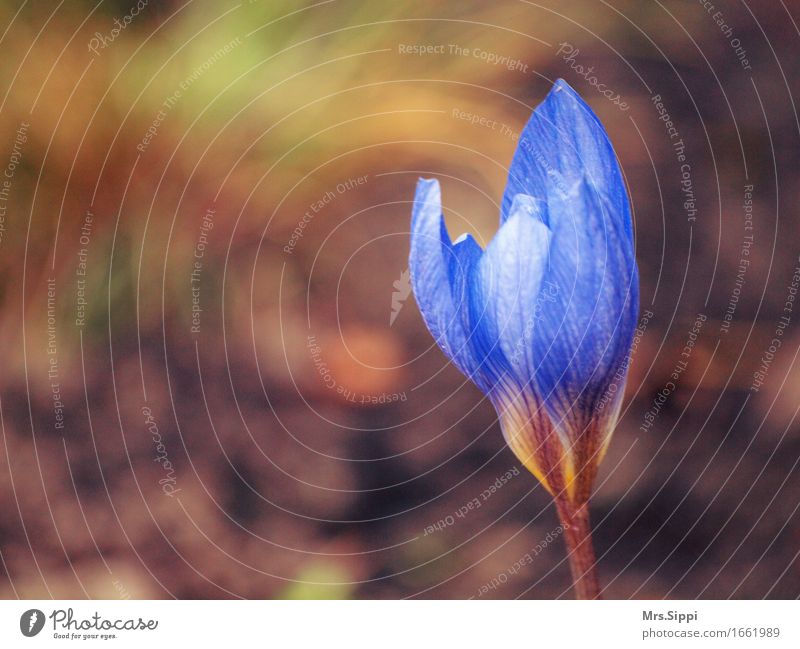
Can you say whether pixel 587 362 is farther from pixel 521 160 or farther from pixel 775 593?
pixel 775 593

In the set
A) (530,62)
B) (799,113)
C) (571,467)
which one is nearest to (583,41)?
(530,62)
